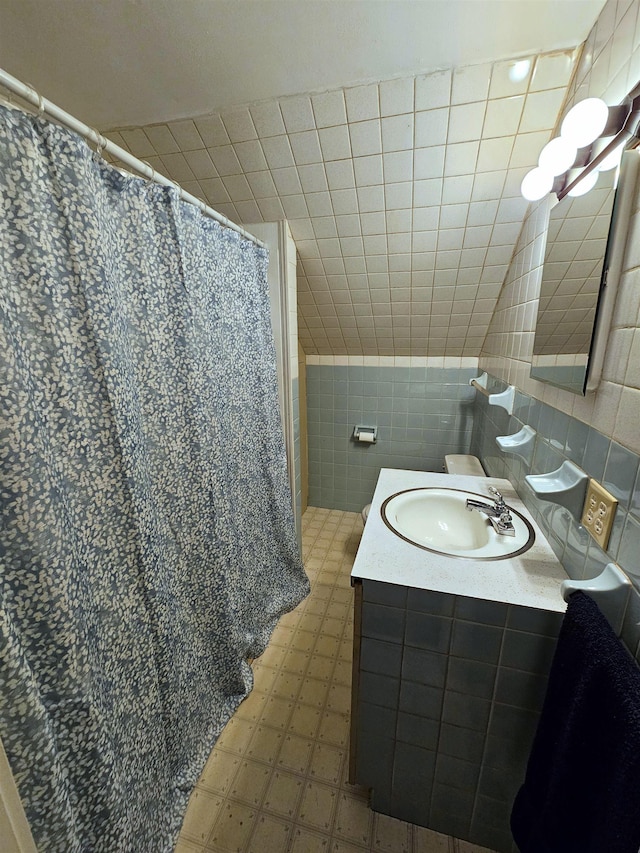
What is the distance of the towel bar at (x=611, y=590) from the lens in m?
0.65

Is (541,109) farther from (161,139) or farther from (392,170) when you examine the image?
(161,139)

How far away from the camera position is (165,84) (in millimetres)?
1151

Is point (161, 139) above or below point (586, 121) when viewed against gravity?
above

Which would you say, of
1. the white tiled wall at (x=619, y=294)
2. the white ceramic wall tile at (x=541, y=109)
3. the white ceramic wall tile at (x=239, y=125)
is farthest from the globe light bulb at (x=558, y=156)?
the white ceramic wall tile at (x=239, y=125)

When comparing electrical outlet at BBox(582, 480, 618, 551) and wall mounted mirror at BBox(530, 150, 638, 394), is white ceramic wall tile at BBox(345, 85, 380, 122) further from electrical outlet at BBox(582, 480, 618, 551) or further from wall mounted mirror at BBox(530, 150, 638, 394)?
electrical outlet at BBox(582, 480, 618, 551)

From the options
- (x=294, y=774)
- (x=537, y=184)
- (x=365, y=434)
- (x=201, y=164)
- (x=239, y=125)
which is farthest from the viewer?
(x=365, y=434)

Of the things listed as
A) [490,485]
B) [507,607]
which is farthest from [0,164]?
[490,485]

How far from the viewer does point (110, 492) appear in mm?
843

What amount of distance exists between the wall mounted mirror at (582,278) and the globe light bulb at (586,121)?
89 millimetres

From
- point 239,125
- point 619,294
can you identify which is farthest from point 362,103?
point 619,294

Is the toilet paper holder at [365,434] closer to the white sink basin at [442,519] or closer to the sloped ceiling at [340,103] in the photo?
the sloped ceiling at [340,103]

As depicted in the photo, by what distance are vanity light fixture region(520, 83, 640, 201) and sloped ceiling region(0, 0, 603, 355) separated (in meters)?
0.33

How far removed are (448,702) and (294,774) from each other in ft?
2.24

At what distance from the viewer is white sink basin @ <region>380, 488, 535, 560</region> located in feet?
3.81
